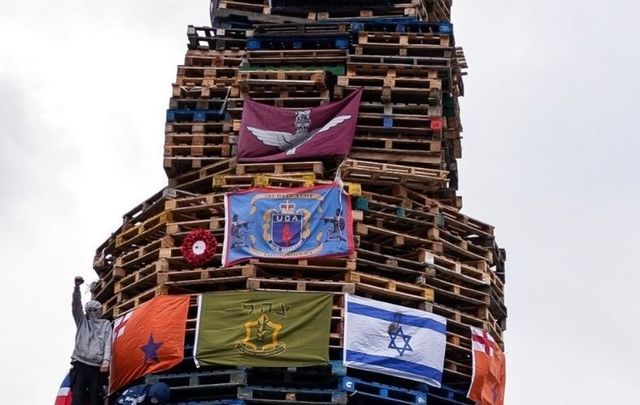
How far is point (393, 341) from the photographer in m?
35.9

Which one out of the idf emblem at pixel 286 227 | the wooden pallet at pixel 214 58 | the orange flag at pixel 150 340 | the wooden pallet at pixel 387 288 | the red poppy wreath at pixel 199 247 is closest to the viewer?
the orange flag at pixel 150 340

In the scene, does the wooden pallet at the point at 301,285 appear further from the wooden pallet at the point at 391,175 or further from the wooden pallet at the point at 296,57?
the wooden pallet at the point at 296,57

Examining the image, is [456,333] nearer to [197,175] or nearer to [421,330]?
[421,330]

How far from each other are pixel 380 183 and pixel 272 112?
343 centimetres

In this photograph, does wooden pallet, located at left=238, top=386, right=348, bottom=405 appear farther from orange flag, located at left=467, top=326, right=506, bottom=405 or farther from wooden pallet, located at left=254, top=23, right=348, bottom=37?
wooden pallet, located at left=254, top=23, right=348, bottom=37

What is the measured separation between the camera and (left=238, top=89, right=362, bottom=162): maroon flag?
3931cm

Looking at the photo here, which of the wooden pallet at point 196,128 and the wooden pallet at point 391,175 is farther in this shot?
the wooden pallet at point 196,128

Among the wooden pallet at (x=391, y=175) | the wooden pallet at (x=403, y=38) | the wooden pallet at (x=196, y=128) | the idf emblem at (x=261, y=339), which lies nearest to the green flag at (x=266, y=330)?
the idf emblem at (x=261, y=339)

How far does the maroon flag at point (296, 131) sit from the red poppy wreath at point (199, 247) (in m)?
2.80

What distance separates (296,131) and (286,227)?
141 inches

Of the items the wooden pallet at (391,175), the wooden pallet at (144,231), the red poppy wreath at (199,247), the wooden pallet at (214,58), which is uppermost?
the wooden pallet at (214,58)

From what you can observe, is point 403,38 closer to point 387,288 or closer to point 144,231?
point 387,288

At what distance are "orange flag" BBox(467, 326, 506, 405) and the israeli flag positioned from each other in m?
1.15

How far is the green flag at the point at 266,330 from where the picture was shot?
35344 millimetres
